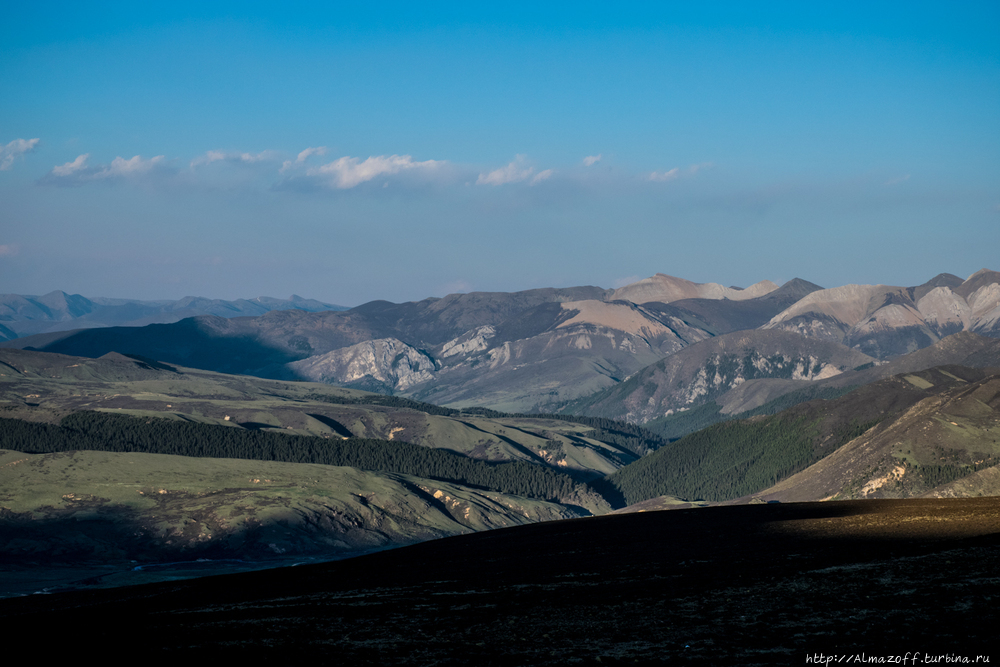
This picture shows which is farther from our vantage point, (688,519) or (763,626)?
(688,519)

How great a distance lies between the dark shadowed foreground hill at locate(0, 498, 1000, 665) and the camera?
2248 inches

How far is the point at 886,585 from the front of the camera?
68.3 meters

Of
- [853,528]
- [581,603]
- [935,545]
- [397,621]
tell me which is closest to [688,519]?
[853,528]

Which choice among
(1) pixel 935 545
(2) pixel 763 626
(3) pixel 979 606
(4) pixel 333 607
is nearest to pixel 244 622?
(4) pixel 333 607

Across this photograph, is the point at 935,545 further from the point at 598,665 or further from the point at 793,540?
the point at 598,665

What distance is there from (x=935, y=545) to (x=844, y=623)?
2850 cm

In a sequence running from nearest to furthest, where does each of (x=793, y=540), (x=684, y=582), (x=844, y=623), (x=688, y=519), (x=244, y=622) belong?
(x=844, y=623) < (x=244, y=622) < (x=684, y=582) < (x=793, y=540) < (x=688, y=519)

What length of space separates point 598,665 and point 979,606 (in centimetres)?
2344

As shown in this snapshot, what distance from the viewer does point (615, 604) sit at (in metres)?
73.1

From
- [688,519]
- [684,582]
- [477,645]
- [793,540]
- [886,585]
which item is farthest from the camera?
[688,519]

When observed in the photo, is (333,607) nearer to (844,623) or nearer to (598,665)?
(598,665)

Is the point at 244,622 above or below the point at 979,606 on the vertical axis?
below

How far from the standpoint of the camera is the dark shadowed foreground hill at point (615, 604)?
5709 centimetres

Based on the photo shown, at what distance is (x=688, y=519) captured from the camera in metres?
136
